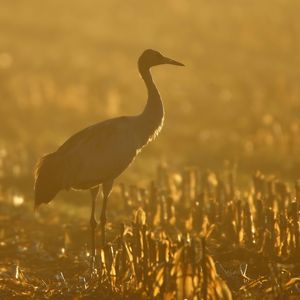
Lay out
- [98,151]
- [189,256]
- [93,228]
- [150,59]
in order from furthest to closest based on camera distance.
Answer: [150,59], [93,228], [98,151], [189,256]

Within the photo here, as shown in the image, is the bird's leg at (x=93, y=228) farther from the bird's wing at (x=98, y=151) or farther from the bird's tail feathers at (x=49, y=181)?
the bird's tail feathers at (x=49, y=181)

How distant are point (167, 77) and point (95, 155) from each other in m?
18.3

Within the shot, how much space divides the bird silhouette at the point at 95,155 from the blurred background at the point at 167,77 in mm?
5435

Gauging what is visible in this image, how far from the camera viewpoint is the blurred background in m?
20.1

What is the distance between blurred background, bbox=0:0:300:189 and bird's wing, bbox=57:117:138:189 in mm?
5551

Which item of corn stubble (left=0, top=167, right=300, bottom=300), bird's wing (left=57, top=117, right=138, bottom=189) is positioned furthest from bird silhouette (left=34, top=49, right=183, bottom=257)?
corn stubble (left=0, top=167, right=300, bottom=300)

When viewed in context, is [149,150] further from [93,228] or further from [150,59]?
[93,228]

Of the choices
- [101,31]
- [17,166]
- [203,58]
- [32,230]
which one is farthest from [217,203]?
[101,31]

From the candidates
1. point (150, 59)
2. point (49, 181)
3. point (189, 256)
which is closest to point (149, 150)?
point (150, 59)

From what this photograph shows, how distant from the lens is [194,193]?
48.0 feet

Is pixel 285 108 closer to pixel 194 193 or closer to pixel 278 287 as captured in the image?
pixel 194 193

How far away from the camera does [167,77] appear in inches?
1179

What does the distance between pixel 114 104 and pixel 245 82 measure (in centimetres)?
512

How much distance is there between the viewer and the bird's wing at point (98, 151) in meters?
11.7
